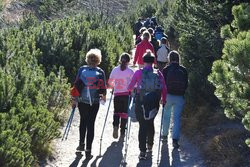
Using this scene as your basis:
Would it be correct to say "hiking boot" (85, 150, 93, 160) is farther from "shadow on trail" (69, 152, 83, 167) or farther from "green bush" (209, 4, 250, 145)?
"green bush" (209, 4, 250, 145)

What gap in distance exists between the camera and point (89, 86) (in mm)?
7391

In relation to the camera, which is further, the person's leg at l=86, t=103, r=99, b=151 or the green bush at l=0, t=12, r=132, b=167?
the person's leg at l=86, t=103, r=99, b=151

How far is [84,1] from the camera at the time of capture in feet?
142

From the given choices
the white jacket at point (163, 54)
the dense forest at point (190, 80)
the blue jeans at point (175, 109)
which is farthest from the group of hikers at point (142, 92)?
the white jacket at point (163, 54)

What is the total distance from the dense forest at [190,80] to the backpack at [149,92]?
1099 millimetres

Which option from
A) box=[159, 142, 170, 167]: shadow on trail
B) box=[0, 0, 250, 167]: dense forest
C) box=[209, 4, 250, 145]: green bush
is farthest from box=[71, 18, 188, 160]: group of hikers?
box=[209, 4, 250, 145]: green bush

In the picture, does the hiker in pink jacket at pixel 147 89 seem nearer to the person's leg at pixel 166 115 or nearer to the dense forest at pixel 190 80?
the person's leg at pixel 166 115

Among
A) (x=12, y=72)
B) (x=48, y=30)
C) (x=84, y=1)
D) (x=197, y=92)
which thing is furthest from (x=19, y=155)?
(x=84, y=1)

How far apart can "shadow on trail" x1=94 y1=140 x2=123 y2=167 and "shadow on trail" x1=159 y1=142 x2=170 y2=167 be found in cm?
81

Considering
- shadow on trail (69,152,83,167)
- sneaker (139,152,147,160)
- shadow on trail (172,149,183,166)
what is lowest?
shadow on trail (69,152,83,167)

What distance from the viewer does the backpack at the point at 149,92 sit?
24.0 ft

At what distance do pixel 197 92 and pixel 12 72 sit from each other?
489cm

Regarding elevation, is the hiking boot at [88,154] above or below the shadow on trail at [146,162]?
above

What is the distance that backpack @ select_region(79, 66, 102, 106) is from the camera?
736cm
